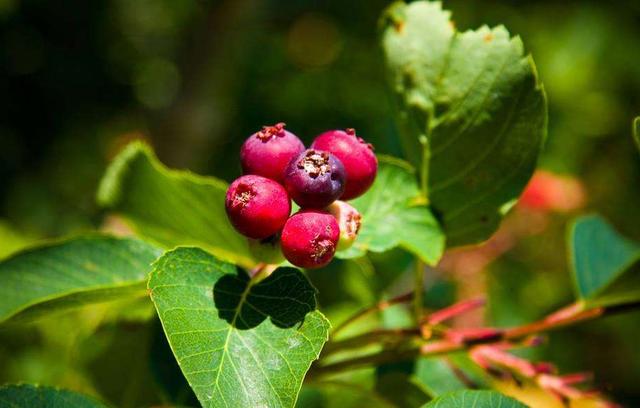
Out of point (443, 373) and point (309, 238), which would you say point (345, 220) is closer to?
point (309, 238)

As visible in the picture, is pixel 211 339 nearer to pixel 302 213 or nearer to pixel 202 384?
pixel 202 384

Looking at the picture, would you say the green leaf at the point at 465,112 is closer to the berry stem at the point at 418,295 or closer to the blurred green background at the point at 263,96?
the berry stem at the point at 418,295

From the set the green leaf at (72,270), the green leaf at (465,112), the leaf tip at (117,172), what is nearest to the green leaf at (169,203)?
the leaf tip at (117,172)

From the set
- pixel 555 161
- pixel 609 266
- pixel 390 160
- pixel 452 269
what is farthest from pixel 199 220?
pixel 555 161

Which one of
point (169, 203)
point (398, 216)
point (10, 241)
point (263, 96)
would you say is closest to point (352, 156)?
point (398, 216)

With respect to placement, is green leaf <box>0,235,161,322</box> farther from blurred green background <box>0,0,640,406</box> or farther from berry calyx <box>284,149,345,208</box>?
blurred green background <box>0,0,640,406</box>
